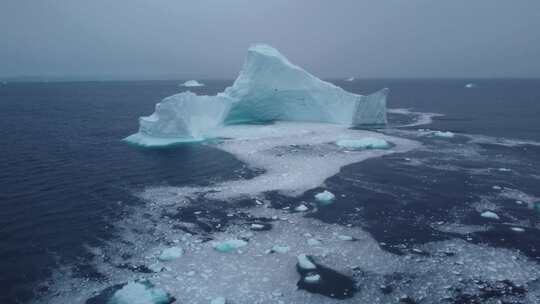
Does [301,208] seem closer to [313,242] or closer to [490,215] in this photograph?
[313,242]

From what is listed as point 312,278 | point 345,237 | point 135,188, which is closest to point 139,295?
point 312,278

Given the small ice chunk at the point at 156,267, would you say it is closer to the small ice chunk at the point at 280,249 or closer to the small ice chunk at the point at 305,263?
the small ice chunk at the point at 280,249

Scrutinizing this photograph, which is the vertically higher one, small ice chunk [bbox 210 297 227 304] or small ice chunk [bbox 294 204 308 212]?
small ice chunk [bbox 294 204 308 212]

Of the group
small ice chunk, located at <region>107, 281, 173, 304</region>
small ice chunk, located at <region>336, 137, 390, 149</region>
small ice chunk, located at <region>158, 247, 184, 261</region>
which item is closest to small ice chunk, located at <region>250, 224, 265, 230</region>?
small ice chunk, located at <region>158, 247, 184, 261</region>

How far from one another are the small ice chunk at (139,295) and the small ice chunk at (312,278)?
2168mm

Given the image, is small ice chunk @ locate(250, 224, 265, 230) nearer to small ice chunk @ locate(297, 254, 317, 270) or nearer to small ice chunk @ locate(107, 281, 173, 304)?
small ice chunk @ locate(297, 254, 317, 270)

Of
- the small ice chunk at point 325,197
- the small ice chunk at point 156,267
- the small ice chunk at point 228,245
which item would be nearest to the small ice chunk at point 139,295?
the small ice chunk at point 156,267

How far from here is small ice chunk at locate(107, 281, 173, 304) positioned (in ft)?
19.1

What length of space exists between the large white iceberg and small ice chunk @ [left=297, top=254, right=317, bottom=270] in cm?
1412

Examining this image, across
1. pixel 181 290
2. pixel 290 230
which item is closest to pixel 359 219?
pixel 290 230

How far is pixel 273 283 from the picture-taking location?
6.41m

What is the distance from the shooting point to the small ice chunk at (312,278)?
6.45 meters

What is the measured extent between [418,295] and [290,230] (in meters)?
3.07

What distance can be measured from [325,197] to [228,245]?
363 cm
